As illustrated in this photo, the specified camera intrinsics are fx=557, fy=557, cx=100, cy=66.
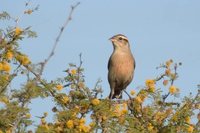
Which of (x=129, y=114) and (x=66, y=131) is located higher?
(x=129, y=114)

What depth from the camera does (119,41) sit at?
1130 cm

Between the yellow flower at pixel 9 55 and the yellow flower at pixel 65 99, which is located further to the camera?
the yellow flower at pixel 65 99

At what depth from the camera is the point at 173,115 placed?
16.7ft

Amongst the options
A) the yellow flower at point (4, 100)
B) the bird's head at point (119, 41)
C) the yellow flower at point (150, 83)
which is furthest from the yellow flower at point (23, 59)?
the bird's head at point (119, 41)

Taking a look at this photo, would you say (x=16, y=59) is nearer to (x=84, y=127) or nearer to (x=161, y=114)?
(x=84, y=127)

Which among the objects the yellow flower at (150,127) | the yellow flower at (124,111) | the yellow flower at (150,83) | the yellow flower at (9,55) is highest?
the yellow flower at (150,83)

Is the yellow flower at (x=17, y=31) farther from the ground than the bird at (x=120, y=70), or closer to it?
closer to it

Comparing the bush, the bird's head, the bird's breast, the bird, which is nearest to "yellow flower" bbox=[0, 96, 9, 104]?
the bush

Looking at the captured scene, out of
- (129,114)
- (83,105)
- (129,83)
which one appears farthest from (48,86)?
(129,83)

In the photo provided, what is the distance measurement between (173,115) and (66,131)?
4.25ft

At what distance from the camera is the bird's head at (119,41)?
1116cm

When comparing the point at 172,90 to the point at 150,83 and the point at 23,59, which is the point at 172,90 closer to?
the point at 150,83

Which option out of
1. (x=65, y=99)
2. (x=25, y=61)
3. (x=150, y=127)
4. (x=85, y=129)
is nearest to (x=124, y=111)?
(x=150, y=127)

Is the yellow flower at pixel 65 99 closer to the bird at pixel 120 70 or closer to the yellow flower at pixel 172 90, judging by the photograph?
the yellow flower at pixel 172 90
